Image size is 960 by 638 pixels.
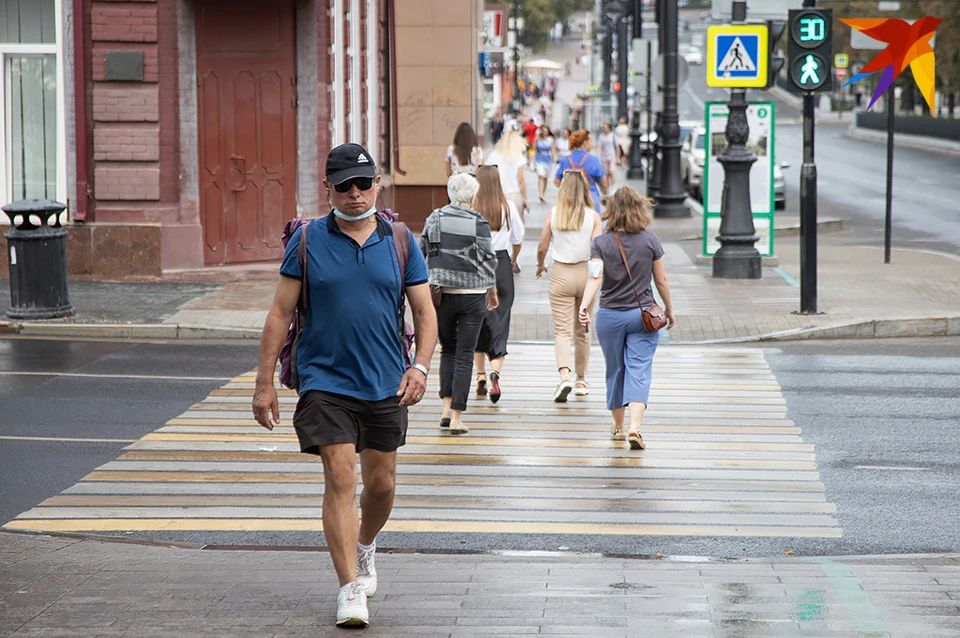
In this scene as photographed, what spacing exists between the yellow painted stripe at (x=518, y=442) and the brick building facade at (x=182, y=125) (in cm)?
846

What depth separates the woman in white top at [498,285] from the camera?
35.0 ft

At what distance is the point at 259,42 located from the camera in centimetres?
1883

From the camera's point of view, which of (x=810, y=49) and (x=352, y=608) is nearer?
(x=352, y=608)

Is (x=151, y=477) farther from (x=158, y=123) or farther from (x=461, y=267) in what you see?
(x=158, y=123)

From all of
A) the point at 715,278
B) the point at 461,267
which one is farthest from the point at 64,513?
the point at 715,278

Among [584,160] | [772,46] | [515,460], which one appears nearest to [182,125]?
[584,160]

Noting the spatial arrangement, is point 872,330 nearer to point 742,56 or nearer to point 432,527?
point 742,56

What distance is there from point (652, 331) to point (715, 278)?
910 centimetres

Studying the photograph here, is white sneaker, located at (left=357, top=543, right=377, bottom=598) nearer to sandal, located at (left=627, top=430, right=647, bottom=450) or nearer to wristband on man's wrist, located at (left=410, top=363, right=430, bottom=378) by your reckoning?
wristband on man's wrist, located at (left=410, top=363, right=430, bottom=378)

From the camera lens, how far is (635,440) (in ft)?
30.0

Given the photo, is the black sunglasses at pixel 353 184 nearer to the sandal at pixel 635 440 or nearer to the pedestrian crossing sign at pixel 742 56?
the sandal at pixel 635 440

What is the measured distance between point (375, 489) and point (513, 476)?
265 cm

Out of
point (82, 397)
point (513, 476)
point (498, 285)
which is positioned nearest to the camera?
point (513, 476)

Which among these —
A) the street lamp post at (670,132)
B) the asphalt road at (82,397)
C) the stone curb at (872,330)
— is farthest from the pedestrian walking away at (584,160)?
the street lamp post at (670,132)
